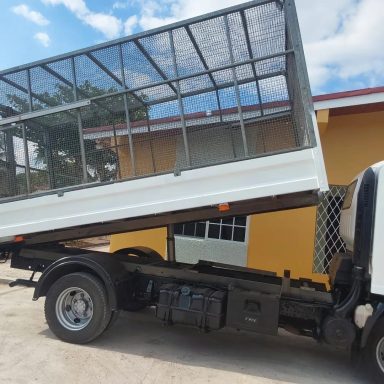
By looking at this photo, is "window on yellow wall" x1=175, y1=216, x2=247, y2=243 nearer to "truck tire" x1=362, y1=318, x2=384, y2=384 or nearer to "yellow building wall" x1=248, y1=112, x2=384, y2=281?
"yellow building wall" x1=248, y1=112, x2=384, y2=281

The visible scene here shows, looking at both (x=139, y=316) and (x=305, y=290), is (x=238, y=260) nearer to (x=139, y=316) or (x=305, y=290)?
(x=139, y=316)

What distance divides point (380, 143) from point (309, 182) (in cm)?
482

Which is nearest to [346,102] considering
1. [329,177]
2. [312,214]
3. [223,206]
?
[329,177]

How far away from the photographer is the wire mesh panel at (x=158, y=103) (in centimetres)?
507

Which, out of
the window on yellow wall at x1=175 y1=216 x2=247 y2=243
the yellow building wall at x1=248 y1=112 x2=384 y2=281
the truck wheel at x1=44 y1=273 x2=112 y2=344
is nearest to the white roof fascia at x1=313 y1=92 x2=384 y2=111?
the yellow building wall at x1=248 y1=112 x2=384 y2=281

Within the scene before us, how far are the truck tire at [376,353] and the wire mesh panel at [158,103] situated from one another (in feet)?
Result: 6.80

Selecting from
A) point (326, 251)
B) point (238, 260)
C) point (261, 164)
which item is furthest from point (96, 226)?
point (326, 251)

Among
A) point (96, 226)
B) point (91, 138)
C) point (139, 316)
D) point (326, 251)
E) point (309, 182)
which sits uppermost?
point (91, 138)

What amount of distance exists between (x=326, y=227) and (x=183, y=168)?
4764 mm

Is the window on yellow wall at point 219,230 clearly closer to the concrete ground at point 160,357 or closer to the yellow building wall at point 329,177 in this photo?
the yellow building wall at point 329,177

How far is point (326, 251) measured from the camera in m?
8.81

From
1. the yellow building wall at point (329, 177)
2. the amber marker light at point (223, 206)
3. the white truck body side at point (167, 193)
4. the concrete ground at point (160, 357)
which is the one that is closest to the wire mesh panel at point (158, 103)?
the white truck body side at point (167, 193)

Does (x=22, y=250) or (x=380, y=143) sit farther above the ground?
(x=380, y=143)

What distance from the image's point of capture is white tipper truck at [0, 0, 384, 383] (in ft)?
15.8
